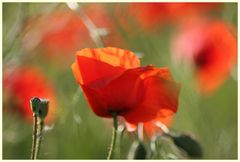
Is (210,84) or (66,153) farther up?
(210,84)

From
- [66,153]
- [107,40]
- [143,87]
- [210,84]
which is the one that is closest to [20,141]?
[66,153]

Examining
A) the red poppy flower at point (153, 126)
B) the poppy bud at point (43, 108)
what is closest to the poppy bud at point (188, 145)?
the red poppy flower at point (153, 126)

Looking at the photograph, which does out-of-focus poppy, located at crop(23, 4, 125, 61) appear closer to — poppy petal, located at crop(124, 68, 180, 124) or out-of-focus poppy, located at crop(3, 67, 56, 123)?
out-of-focus poppy, located at crop(3, 67, 56, 123)

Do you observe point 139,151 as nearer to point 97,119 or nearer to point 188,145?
point 188,145

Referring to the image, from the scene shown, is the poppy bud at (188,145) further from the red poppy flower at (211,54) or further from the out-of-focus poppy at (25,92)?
the red poppy flower at (211,54)

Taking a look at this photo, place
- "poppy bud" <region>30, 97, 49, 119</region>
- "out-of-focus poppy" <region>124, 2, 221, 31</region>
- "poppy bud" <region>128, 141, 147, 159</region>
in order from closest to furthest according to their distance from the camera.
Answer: "poppy bud" <region>30, 97, 49, 119</region>
"poppy bud" <region>128, 141, 147, 159</region>
"out-of-focus poppy" <region>124, 2, 221, 31</region>

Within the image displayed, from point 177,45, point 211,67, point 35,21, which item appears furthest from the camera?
point 177,45

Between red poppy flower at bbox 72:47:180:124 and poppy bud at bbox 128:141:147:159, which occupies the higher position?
red poppy flower at bbox 72:47:180:124

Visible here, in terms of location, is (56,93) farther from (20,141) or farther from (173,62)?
(173,62)

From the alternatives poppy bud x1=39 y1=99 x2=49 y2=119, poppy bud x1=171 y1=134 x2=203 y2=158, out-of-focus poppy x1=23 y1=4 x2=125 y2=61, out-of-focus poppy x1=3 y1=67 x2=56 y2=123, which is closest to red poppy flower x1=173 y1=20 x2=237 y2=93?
out-of-focus poppy x1=23 y1=4 x2=125 y2=61
